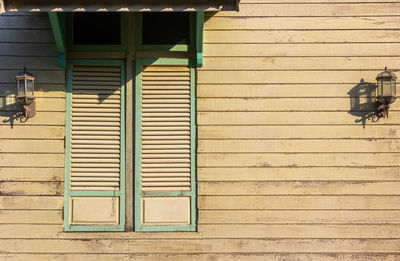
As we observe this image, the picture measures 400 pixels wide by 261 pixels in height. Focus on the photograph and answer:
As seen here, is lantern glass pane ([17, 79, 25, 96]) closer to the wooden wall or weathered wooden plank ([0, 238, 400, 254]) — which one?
the wooden wall

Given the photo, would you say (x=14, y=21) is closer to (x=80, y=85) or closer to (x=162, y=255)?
(x=80, y=85)

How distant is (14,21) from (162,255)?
3.21 m

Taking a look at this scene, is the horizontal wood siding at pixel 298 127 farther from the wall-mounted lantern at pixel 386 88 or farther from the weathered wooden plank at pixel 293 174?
the wall-mounted lantern at pixel 386 88

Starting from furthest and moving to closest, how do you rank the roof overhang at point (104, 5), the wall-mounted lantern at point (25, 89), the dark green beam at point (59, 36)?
the wall-mounted lantern at point (25, 89) → the dark green beam at point (59, 36) → the roof overhang at point (104, 5)

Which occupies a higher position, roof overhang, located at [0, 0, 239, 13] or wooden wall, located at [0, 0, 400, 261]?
roof overhang, located at [0, 0, 239, 13]

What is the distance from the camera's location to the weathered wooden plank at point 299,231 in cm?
458

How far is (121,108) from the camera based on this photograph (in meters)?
4.68

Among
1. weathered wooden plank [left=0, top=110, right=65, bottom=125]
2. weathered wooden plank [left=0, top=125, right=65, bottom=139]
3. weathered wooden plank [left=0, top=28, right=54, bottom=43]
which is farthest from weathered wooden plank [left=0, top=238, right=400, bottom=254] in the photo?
weathered wooden plank [left=0, top=28, right=54, bottom=43]

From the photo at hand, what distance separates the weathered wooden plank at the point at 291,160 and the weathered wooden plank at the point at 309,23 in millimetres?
1497

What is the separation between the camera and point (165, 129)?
15.4 feet

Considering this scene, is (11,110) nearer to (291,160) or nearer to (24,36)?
(24,36)

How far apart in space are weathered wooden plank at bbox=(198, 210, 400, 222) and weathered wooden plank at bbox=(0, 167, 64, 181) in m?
1.77

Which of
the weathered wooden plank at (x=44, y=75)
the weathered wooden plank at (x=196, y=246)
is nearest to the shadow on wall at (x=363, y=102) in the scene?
the weathered wooden plank at (x=196, y=246)

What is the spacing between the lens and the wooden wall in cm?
457
